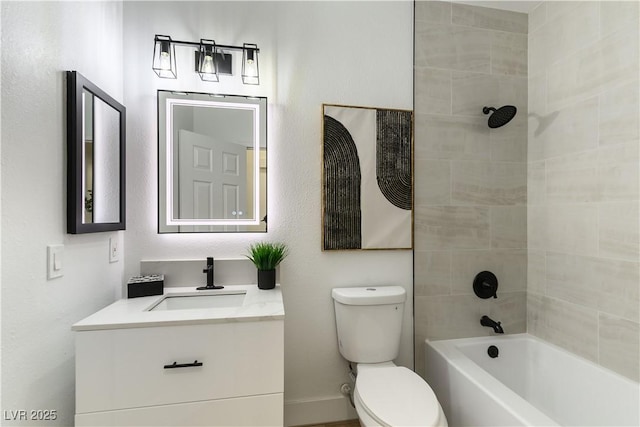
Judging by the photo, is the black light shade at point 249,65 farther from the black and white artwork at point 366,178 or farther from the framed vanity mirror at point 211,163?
the black and white artwork at point 366,178

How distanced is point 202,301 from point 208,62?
47.6 inches

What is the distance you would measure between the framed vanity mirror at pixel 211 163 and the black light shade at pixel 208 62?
94 millimetres

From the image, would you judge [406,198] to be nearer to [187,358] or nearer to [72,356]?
[187,358]

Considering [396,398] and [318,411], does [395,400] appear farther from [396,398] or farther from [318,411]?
[318,411]

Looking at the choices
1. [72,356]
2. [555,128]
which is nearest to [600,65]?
[555,128]

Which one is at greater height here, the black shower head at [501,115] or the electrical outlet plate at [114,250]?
the black shower head at [501,115]

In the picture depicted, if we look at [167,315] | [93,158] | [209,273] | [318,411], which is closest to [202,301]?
[209,273]

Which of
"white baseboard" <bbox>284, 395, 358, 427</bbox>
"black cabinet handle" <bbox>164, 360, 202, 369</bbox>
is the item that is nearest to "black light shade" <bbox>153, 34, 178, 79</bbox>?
"black cabinet handle" <bbox>164, 360, 202, 369</bbox>

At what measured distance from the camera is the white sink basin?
1521 mm

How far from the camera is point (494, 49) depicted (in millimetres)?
1935

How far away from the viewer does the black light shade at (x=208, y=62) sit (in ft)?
5.22

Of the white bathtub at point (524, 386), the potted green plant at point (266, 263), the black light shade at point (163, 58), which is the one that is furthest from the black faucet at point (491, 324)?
the black light shade at point (163, 58)

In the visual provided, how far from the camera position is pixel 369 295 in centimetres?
166

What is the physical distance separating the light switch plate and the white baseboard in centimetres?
129
